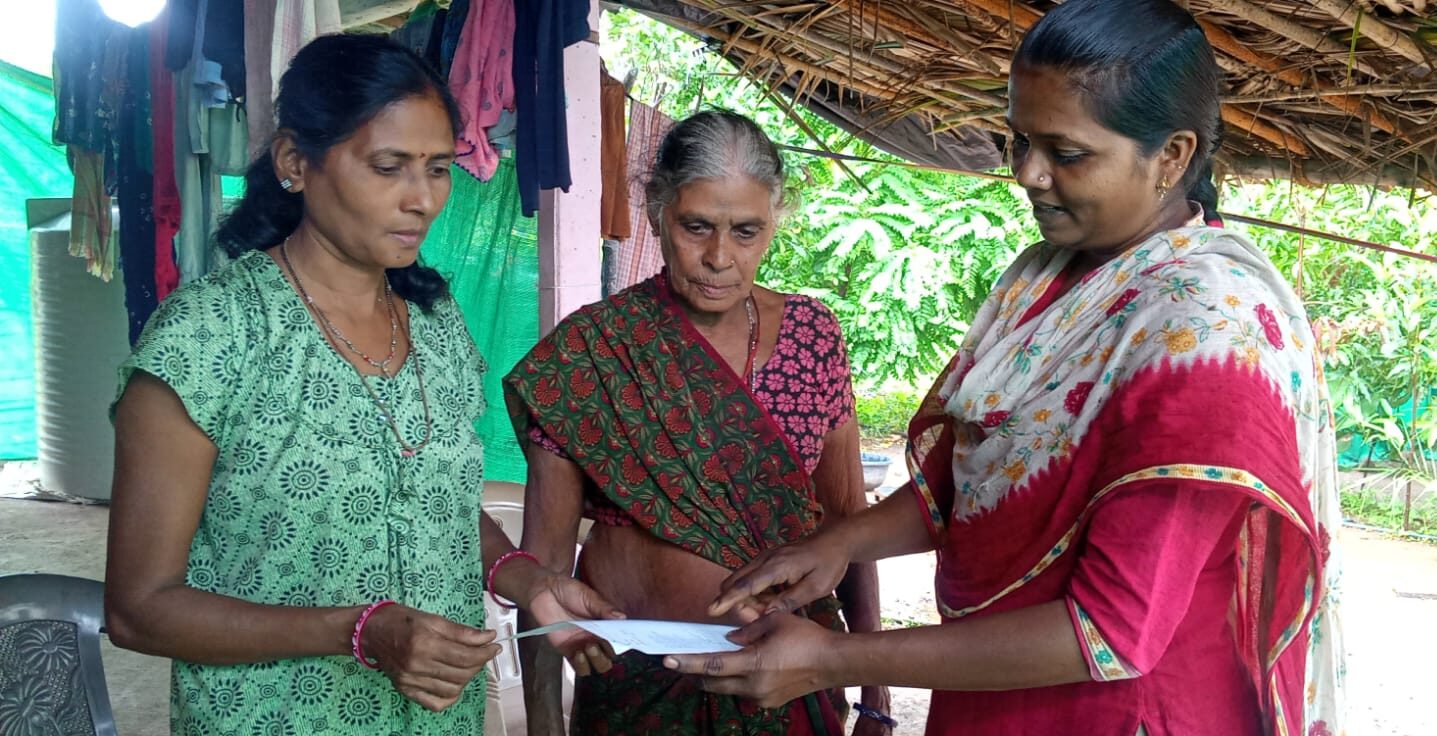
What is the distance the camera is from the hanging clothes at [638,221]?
6.00m

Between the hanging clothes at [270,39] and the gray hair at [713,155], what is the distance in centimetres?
157

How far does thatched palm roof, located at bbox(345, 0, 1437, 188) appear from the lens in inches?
147

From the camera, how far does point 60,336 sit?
7.48m

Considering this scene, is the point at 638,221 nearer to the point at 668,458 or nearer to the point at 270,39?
the point at 270,39

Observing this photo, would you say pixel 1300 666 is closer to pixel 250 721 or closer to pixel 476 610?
pixel 476 610

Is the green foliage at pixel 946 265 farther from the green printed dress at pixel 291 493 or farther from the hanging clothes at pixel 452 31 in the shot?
the green printed dress at pixel 291 493

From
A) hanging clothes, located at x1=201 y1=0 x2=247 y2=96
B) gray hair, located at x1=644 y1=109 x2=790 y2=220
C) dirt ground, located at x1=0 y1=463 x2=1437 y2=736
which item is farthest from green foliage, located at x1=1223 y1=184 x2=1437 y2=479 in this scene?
gray hair, located at x1=644 y1=109 x2=790 y2=220

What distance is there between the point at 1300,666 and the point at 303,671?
4.90 ft

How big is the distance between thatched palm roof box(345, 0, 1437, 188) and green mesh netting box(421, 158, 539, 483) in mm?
1171

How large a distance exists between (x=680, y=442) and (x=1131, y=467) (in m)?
1.11

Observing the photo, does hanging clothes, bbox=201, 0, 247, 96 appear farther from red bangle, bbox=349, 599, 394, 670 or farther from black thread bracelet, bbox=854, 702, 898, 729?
black thread bracelet, bbox=854, 702, 898, 729

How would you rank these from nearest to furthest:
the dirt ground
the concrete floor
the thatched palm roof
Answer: the thatched palm roof, the concrete floor, the dirt ground

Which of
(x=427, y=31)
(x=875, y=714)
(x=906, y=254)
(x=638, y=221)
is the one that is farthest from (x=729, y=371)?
(x=906, y=254)

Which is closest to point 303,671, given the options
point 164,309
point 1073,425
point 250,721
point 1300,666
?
point 250,721
